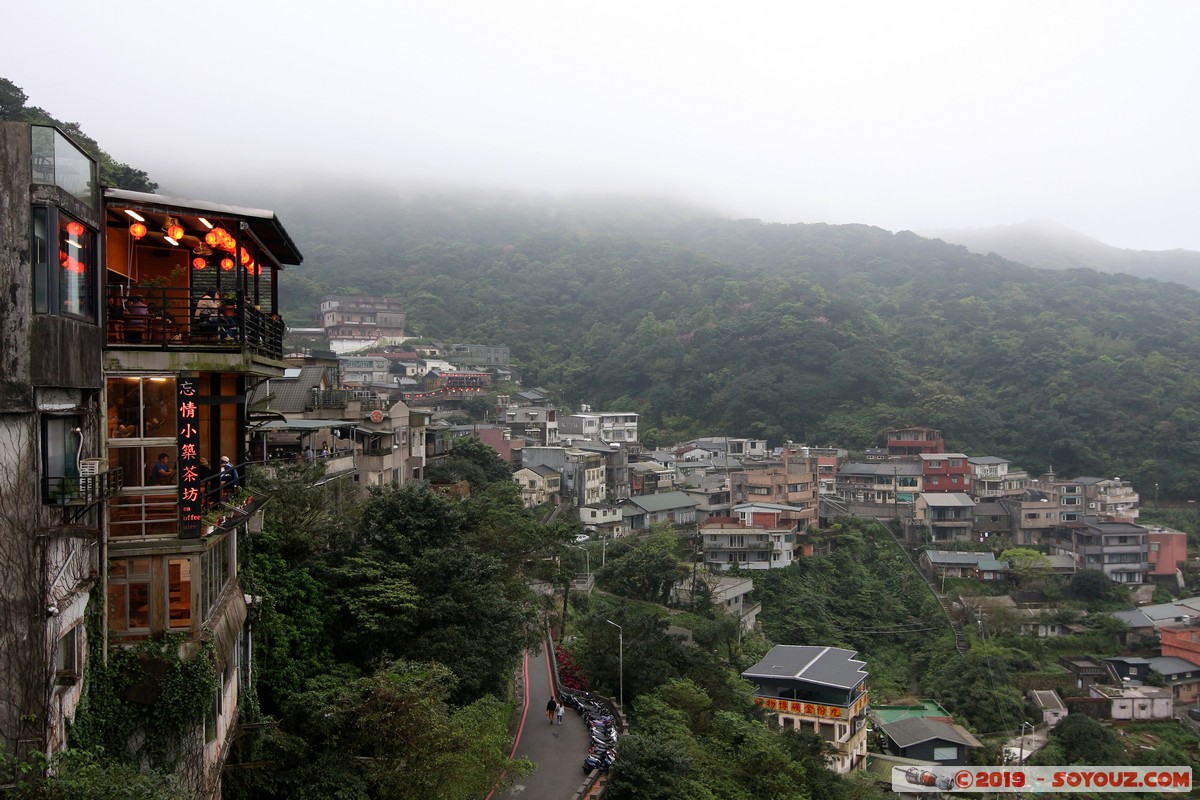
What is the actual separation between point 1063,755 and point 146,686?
38756 mm

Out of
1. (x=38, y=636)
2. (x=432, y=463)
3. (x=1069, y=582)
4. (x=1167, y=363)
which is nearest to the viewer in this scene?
(x=38, y=636)

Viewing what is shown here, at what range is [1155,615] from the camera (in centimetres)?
4809

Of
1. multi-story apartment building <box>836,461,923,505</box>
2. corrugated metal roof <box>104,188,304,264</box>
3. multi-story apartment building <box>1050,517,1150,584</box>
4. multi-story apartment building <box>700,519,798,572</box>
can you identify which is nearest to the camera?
corrugated metal roof <box>104,188,304,264</box>

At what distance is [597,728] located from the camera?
75.3 feet

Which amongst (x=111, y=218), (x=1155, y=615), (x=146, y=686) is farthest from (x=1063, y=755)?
(x=111, y=218)

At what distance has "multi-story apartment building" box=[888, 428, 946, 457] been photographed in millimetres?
65750

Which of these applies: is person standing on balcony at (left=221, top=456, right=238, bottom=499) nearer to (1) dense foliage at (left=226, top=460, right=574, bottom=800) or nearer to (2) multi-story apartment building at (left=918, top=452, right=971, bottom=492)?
(1) dense foliage at (left=226, top=460, right=574, bottom=800)

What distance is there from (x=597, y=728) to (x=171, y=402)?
16.5 meters

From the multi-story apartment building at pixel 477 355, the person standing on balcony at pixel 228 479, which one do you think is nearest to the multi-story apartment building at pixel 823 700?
the person standing on balcony at pixel 228 479

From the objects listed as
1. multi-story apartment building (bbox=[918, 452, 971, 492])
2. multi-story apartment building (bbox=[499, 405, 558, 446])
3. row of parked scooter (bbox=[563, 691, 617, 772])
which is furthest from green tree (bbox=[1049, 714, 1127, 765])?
multi-story apartment building (bbox=[499, 405, 558, 446])

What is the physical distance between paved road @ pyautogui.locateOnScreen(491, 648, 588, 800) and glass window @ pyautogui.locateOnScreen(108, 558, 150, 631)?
426 inches

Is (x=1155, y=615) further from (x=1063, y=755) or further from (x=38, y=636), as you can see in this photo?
(x=38, y=636)

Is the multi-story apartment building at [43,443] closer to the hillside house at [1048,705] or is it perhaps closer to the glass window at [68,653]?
the glass window at [68,653]

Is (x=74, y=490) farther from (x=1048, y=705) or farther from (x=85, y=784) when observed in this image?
(x=1048, y=705)
